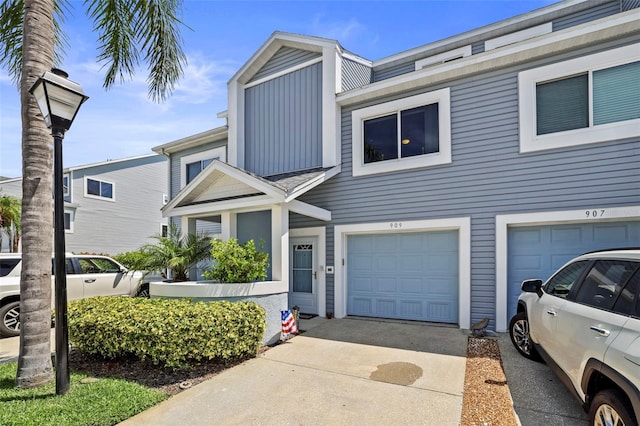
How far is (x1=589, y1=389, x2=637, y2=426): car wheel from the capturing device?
2389 mm

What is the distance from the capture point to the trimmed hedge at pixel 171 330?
4695 millimetres

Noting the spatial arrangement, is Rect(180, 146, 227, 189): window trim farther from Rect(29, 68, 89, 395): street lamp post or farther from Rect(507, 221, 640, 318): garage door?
Rect(507, 221, 640, 318): garage door

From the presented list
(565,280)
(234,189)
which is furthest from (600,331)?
(234,189)

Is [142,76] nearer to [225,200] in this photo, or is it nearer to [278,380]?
[225,200]

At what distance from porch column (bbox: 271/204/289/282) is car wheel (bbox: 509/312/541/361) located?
404 centimetres

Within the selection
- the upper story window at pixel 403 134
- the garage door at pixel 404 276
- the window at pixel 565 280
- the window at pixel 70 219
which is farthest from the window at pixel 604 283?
the window at pixel 70 219

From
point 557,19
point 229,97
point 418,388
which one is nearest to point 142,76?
point 229,97

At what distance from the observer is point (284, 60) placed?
9.56m

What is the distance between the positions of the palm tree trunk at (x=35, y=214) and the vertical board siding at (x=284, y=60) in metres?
5.69

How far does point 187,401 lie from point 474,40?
1080 cm

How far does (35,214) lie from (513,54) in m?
8.51

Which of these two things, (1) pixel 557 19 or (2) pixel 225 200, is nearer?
(2) pixel 225 200

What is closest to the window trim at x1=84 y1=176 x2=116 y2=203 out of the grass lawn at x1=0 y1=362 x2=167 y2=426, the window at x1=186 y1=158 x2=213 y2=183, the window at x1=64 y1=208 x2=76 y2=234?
the window at x1=64 y1=208 x2=76 y2=234

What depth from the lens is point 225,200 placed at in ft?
24.3
